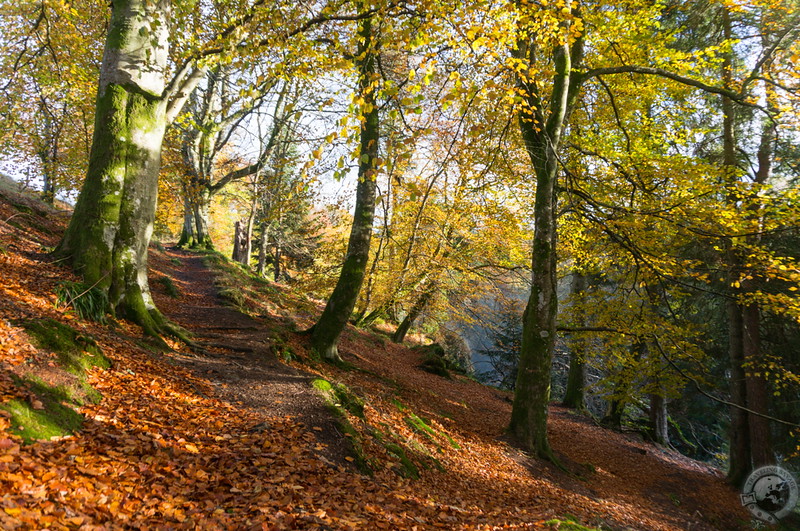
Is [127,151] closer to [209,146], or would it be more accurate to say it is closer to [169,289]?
[169,289]

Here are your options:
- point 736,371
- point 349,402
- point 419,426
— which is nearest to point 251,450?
point 349,402

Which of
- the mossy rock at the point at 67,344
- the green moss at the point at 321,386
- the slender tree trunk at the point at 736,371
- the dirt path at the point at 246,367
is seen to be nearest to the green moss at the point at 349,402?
the green moss at the point at 321,386

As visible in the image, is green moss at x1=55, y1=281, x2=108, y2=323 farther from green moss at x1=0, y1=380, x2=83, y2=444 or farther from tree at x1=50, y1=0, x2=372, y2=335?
green moss at x1=0, y1=380, x2=83, y2=444

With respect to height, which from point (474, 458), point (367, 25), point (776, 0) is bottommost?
point (474, 458)

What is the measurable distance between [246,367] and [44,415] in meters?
3.29

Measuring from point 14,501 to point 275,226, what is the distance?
73.9ft

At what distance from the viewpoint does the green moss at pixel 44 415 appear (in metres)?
2.75

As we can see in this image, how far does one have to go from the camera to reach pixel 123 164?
5887mm

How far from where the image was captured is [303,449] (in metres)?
4.15

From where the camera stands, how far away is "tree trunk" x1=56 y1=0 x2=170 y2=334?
5.71m

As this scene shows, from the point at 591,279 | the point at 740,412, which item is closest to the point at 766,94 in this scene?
the point at 740,412

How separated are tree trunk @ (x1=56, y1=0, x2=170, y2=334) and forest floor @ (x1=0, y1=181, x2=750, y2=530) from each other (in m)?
0.45

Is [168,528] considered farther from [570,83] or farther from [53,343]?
A: [570,83]

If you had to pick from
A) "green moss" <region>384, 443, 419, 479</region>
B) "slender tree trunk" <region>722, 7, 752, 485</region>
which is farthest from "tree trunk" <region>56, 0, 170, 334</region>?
"slender tree trunk" <region>722, 7, 752, 485</region>
